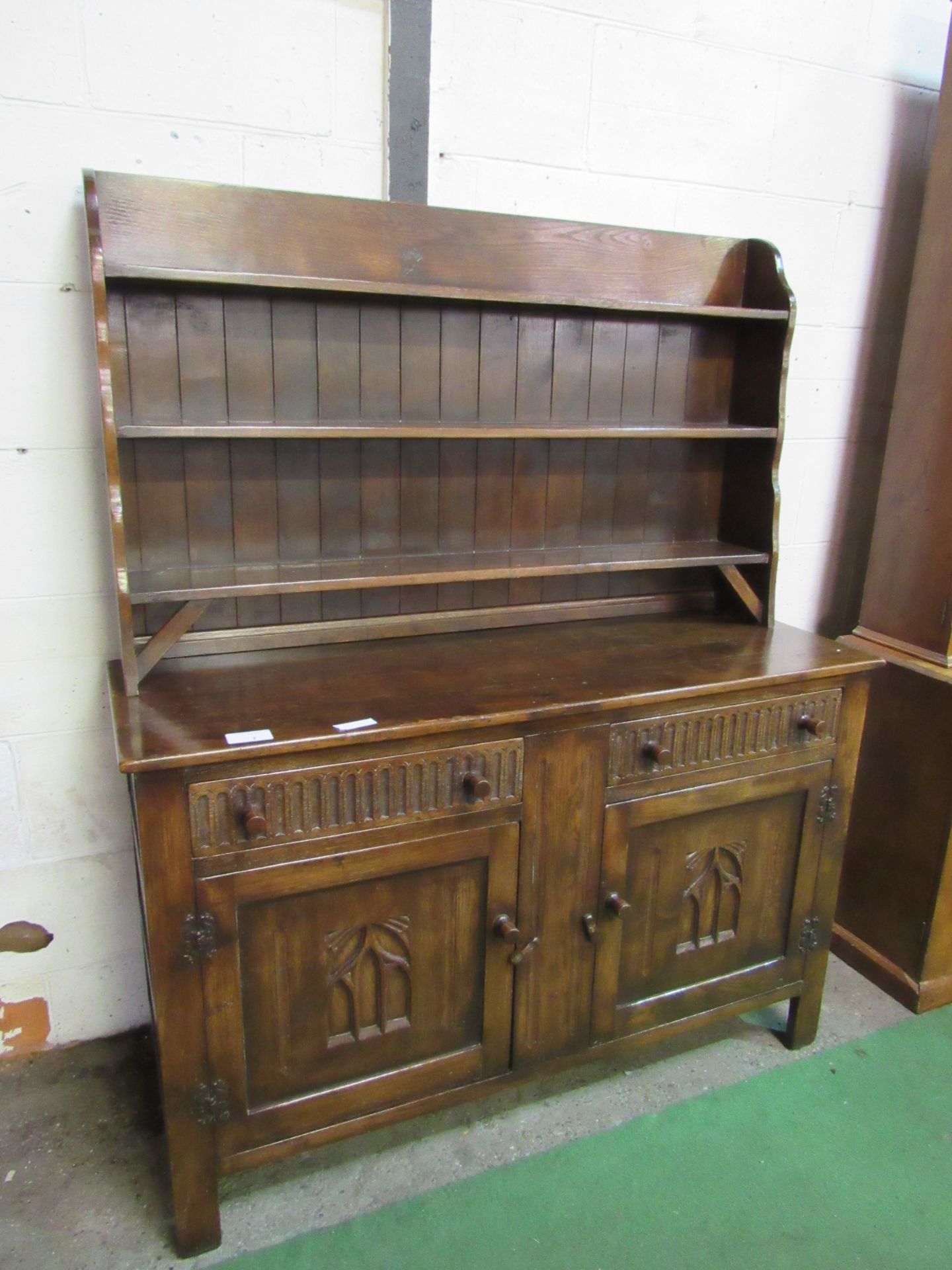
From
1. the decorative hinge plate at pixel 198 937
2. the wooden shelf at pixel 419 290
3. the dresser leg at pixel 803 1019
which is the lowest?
the dresser leg at pixel 803 1019

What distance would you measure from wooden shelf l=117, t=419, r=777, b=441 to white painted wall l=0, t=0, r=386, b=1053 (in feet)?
0.76

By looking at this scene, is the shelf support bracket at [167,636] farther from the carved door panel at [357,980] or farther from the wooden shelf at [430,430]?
the carved door panel at [357,980]

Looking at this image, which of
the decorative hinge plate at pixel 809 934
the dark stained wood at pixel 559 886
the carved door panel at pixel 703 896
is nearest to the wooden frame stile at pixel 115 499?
the dark stained wood at pixel 559 886

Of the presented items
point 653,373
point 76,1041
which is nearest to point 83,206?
A: point 653,373

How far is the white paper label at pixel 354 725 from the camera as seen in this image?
1478 mm

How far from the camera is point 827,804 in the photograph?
1.97 m

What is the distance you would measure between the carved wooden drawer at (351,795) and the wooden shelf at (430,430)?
2.00ft

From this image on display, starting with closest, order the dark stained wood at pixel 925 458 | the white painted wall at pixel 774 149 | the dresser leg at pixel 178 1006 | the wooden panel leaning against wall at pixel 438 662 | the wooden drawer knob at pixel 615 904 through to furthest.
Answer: the dresser leg at pixel 178 1006, the wooden panel leaning against wall at pixel 438 662, the wooden drawer knob at pixel 615 904, the white painted wall at pixel 774 149, the dark stained wood at pixel 925 458

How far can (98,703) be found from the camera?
6.23 feet

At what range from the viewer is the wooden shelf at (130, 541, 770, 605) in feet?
5.45

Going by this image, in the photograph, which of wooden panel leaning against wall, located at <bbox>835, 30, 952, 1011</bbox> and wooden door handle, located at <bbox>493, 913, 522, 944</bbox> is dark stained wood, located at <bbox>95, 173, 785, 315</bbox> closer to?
wooden panel leaning against wall, located at <bbox>835, 30, 952, 1011</bbox>

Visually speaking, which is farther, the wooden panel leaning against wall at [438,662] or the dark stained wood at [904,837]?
the dark stained wood at [904,837]

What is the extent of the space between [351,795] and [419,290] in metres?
0.94

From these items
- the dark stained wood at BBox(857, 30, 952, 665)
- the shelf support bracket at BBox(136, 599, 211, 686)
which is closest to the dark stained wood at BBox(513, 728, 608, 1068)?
the shelf support bracket at BBox(136, 599, 211, 686)
